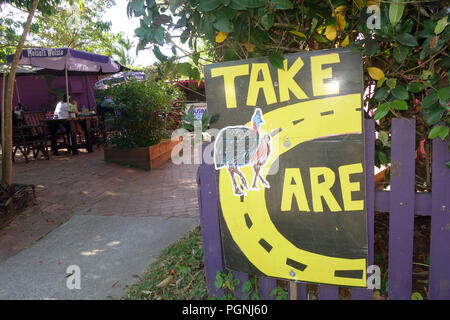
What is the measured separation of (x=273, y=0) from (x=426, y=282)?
6.39 ft

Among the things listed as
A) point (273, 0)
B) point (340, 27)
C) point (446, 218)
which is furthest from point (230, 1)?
point (446, 218)

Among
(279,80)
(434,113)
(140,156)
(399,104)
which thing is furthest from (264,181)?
(140,156)

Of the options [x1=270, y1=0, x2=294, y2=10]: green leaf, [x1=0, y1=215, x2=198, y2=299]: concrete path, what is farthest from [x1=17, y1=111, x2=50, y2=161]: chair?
[x1=270, y1=0, x2=294, y2=10]: green leaf

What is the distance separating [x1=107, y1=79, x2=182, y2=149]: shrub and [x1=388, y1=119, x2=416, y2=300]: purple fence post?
19.2 feet

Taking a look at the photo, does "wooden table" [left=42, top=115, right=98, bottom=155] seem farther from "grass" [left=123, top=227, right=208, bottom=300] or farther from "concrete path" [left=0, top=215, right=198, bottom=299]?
"grass" [left=123, top=227, right=208, bottom=300]

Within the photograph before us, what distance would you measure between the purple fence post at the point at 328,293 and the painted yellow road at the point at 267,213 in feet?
0.28

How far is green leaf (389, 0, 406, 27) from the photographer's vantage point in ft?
4.59

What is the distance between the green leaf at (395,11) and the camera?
1400mm

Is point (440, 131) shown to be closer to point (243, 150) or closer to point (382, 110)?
point (382, 110)

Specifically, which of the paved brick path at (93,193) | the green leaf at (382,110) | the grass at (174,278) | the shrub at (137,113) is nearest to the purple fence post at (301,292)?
the grass at (174,278)

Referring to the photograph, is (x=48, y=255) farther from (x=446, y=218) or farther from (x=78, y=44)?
(x=78, y=44)

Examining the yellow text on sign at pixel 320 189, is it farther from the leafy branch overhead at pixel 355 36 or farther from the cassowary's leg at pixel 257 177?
the leafy branch overhead at pixel 355 36

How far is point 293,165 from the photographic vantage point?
190 cm

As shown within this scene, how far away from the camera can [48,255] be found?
315 centimetres
